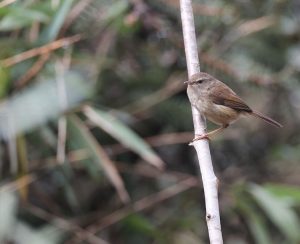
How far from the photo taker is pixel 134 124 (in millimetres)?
4320

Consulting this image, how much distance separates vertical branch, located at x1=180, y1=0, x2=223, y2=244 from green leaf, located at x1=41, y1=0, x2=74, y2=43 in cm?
80

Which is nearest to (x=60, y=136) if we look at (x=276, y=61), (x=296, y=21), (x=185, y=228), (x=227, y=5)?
(x=185, y=228)

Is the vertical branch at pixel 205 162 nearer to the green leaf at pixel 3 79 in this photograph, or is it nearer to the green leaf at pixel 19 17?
the green leaf at pixel 19 17

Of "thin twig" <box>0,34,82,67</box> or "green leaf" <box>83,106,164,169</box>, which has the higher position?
"thin twig" <box>0,34,82,67</box>

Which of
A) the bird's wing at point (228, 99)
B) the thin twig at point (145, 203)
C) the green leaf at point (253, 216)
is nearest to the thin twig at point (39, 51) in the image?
the bird's wing at point (228, 99)

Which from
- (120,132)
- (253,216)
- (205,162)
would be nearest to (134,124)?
(120,132)

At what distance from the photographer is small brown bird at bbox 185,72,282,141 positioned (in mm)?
2916

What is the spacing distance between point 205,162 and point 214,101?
3.16 feet

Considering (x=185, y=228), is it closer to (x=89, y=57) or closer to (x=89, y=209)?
(x=89, y=209)

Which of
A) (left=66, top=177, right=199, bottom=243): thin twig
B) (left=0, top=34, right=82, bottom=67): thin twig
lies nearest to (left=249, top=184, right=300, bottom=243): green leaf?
(left=66, top=177, right=199, bottom=243): thin twig

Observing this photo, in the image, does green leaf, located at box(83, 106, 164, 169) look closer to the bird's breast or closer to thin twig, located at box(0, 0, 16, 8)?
the bird's breast

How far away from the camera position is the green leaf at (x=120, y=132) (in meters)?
3.55

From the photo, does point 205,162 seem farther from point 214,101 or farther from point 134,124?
point 134,124

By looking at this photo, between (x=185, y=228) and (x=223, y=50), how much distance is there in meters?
1.05
